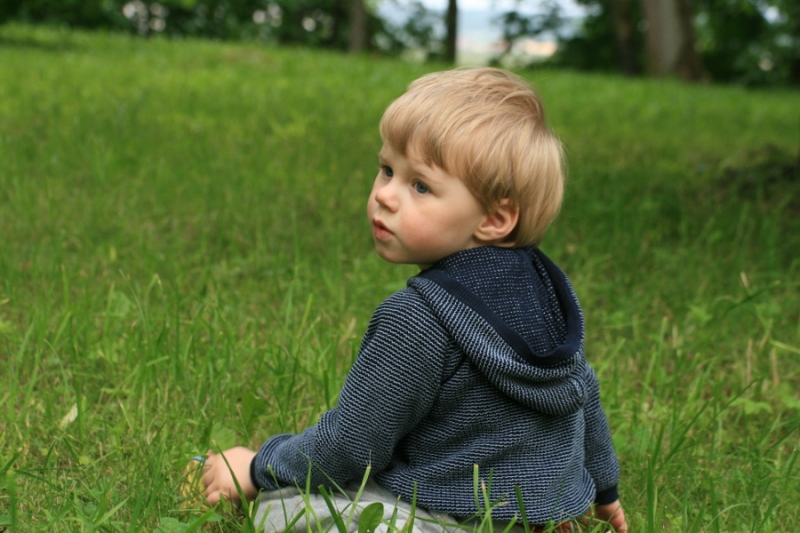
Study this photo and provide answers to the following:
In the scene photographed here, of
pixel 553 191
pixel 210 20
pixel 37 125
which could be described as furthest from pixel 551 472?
pixel 210 20

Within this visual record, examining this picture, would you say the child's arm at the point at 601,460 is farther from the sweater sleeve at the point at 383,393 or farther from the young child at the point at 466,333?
the sweater sleeve at the point at 383,393

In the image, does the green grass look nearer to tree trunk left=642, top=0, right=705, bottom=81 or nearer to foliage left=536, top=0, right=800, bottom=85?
tree trunk left=642, top=0, right=705, bottom=81

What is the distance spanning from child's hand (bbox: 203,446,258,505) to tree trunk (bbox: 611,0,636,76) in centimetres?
2269

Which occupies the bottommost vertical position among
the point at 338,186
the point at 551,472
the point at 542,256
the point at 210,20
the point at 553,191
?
the point at 210,20

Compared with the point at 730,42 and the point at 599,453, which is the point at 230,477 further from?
the point at 730,42

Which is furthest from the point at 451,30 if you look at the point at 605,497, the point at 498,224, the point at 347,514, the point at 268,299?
the point at 347,514

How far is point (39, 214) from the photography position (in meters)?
3.76

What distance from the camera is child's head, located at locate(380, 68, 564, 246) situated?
1.69 m

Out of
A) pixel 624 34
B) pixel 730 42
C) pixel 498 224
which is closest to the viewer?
pixel 498 224

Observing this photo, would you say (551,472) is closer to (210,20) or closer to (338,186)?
(338,186)

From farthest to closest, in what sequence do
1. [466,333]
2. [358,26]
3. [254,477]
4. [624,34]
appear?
[624,34] < [358,26] < [254,477] < [466,333]

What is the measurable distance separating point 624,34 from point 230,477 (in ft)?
75.9

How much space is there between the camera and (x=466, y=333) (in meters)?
1.65

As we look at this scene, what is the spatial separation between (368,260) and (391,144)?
178 centimetres
